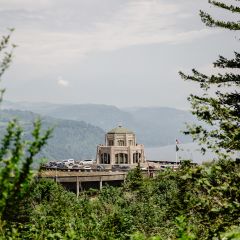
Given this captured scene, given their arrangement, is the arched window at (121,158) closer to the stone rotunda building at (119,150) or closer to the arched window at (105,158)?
the stone rotunda building at (119,150)

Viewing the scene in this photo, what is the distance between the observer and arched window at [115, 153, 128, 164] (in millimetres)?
164000

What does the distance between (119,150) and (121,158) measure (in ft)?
13.6

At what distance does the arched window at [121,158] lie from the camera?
164000mm

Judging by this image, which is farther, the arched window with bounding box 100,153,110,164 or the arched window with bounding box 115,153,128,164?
the arched window with bounding box 100,153,110,164

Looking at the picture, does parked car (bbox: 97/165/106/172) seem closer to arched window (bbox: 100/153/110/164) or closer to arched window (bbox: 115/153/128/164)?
arched window (bbox: 100/153/110/164)

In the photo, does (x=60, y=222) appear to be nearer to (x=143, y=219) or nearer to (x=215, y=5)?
(x=215, y=5)

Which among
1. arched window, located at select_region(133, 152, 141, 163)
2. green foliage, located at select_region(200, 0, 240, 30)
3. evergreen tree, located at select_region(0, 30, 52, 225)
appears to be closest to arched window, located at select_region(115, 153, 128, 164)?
arched window, located at select_region(133, 152, 141, 163)

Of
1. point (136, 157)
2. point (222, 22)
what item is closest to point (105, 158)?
point (136, 157)

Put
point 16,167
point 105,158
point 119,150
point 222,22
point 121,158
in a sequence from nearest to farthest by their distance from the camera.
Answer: point 16,167 < point 222,22 < point 119,150 < point 121,158 < point 105,158

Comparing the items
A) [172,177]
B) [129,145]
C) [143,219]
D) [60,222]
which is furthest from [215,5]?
[129,145]

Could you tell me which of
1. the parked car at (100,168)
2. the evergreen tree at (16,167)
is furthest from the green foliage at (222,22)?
the parked car at (100,168)

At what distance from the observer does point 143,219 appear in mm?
55094

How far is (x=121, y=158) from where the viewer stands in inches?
6496

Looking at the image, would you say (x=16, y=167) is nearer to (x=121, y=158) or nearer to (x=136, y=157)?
(x=121, y=158)
